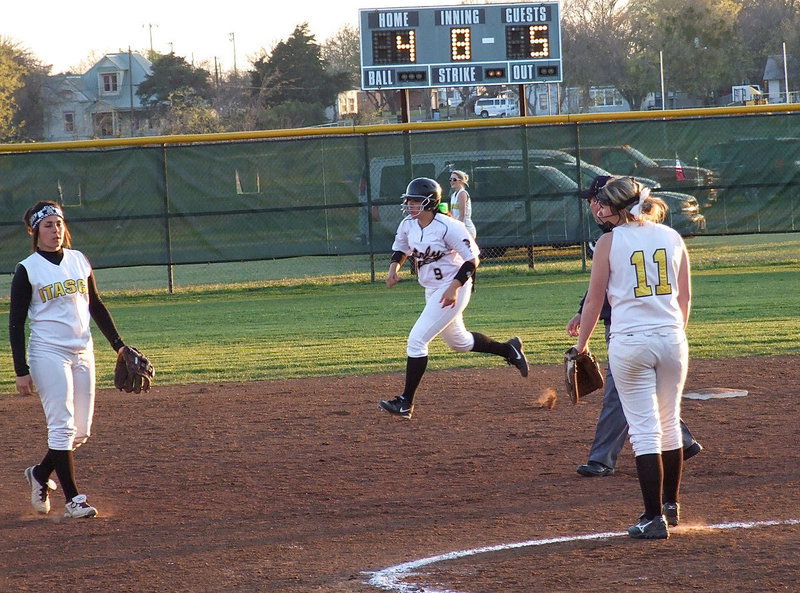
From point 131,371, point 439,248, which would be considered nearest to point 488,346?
point 439,248

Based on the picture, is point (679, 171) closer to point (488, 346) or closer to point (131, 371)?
point (488, 346)

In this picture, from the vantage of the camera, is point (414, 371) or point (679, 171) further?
point (679, 171)

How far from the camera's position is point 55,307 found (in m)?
6.15

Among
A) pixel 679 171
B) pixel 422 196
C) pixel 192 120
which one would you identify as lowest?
pixel 422 196

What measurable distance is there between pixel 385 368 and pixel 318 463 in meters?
3.84

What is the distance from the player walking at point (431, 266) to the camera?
8.66 metres

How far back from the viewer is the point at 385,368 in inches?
441

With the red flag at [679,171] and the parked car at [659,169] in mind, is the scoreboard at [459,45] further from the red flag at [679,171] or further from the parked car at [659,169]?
the red flag at [679,171]

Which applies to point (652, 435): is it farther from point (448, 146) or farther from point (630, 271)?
point (448, 146)

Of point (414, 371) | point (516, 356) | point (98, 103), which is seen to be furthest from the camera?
point (98, 103)

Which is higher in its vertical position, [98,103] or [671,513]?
[98,103]

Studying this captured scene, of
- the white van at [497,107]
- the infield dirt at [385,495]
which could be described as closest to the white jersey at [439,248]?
the infield dirt at [385,495]

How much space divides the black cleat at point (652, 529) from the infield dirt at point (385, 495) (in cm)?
4

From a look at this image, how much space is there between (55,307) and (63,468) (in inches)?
35.1
